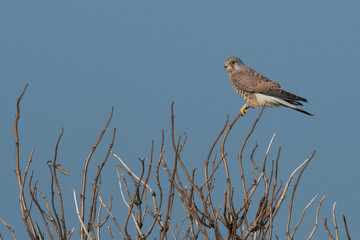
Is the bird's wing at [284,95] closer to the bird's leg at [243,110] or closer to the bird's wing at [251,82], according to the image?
the bird's wing at [251,82]

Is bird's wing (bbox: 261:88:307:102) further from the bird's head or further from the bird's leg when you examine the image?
the bird's head

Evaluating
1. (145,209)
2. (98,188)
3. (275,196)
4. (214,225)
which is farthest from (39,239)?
(275,196)

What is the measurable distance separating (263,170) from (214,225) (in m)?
0.45

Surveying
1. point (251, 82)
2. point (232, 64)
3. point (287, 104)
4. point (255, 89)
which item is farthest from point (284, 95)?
point (232, 64)

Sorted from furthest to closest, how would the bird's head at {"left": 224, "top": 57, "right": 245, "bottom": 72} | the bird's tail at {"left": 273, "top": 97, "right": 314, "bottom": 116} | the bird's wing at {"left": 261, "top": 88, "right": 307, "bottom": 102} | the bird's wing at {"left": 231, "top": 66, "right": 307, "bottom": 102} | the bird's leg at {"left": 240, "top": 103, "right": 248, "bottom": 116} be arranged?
1. the bird's head at {"left": 224, "top": 57, "right": 245, "bottom": 72}
2. the bird's leg at {"left": 240, "top": 103, "right": 248, "bottom": 116}
3. the bird's wing at {"left": 231, "top": 66, "right": 307, "bottom": 102}
4. the bird's wing at {"left": 261, "top": 88, "right": 307, "bottom": 102}
5. the bird's tail at {"left": 273, "top": 97, "right": 314, "bottom": 116}

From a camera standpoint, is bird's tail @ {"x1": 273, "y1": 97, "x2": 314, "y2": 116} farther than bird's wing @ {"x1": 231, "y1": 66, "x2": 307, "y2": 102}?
No

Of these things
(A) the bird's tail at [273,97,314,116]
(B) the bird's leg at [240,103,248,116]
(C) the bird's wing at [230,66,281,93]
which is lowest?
(A) the bird's tail at [273,97,314,116]

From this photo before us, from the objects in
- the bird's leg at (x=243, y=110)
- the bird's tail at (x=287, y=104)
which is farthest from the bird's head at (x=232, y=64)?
the bird's tail at (x=287, y=104)

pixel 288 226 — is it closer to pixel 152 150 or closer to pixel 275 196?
pixel 275 196

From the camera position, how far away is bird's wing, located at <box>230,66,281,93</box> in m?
5.52

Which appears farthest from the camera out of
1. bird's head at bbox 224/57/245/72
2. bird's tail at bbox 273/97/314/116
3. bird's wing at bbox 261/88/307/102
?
bird's head at bbox 224/57/245/72

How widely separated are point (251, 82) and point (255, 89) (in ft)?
0.60

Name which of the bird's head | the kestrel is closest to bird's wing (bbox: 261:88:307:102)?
the kestrel

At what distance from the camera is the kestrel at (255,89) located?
204 inches
